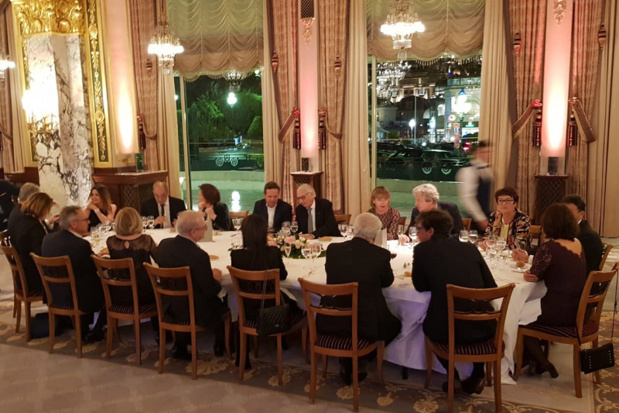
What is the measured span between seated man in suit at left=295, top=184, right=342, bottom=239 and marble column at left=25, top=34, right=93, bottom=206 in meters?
4.60

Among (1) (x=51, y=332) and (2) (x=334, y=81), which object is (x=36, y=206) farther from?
(2) (x=334, y=81)

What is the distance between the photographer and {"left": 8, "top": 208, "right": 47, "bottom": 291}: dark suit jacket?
5.23 m

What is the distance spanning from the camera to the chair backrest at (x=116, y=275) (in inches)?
173

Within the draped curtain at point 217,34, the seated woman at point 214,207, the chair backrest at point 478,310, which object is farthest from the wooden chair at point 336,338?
the draped curtain at point 217,34

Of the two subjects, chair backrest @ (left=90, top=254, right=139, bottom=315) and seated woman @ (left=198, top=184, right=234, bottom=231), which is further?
seated woman @ (left=198, top=184, right=234, bottom=231)

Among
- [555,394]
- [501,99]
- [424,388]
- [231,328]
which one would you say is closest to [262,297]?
[231,328]

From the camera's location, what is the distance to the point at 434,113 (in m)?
11.2

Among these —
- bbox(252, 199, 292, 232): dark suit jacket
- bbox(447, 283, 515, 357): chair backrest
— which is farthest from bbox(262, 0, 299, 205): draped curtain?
bbox(447, 283, 515, 357): chair backrest

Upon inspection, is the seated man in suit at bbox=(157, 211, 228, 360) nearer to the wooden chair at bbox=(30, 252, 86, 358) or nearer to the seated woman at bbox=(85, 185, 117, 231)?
the wooden chair at bbox=(30, 252, 86, 358)

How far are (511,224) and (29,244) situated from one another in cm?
441

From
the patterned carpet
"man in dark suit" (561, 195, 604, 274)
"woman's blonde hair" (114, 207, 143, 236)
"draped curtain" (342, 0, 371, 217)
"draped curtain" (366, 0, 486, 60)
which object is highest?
"draped curtain" (366, 0, 486, 60)

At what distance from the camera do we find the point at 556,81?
27.7 ft

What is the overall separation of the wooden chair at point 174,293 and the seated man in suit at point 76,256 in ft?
2.37

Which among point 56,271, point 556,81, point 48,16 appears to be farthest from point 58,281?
point 556,81
